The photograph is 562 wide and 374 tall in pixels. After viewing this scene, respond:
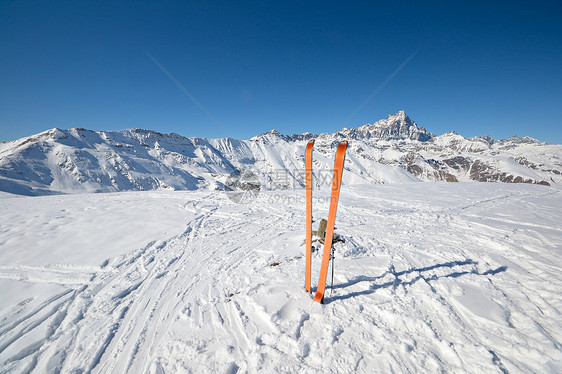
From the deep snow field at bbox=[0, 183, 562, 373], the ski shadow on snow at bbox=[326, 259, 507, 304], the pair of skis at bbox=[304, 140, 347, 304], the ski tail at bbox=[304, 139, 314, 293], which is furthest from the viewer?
the ski shadow on snow at bbox=[326, 259, 507, 304]

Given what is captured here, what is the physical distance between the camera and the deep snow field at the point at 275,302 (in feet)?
10.1

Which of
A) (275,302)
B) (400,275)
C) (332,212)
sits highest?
(332,212)

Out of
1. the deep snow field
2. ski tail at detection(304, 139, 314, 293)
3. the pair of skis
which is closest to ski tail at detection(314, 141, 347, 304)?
the pair of skis

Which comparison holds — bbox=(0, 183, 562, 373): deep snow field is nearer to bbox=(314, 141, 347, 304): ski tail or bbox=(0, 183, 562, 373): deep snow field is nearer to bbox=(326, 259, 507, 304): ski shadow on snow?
bbox=(326, 259, 507, 304): ski shadow on snow

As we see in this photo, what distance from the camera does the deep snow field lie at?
3076mm

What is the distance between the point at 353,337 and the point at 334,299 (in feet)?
2.90

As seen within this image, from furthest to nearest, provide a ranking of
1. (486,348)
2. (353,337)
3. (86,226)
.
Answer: (86,226), (353,337), (486,348)

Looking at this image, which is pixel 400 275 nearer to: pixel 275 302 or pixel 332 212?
pixel 332 212

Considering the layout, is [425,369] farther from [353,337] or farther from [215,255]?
[215,255]

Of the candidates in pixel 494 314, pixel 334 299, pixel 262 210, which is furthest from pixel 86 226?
pixel 494 314

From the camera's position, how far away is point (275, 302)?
4.08m

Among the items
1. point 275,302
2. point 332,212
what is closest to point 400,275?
point 332,212

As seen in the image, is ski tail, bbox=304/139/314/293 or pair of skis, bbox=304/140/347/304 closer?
A: pair of skis, bbox=304/140/347/304

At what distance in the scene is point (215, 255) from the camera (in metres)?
6.79
